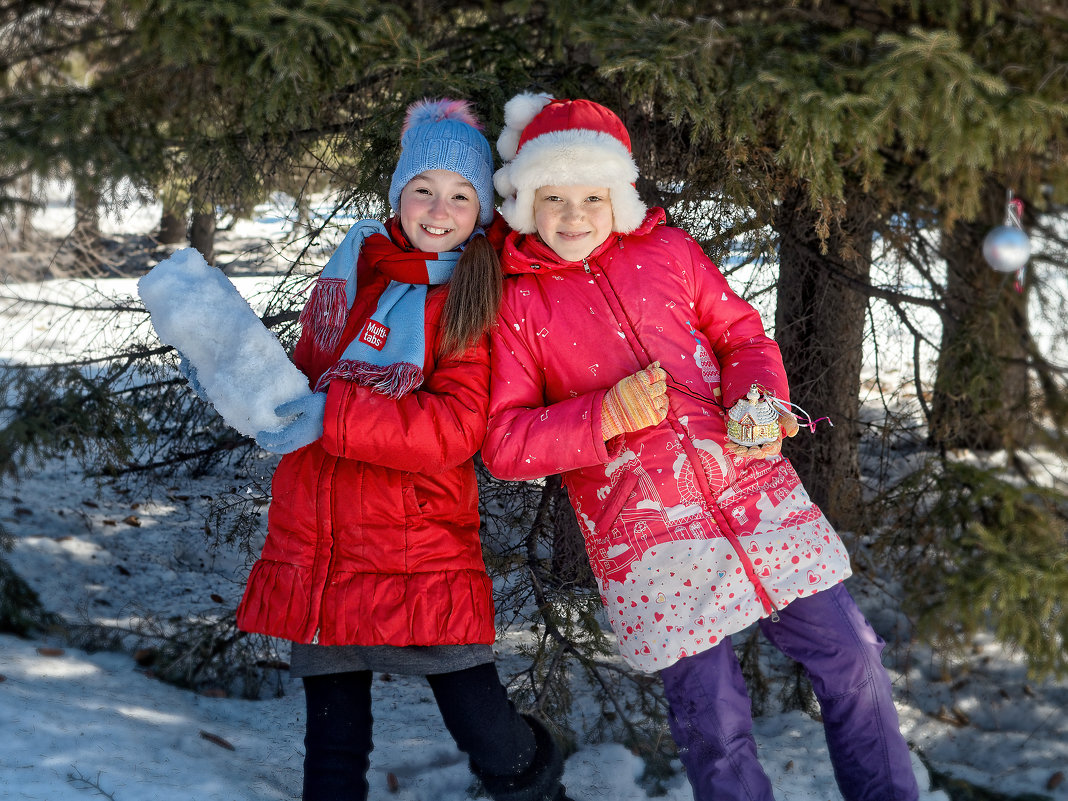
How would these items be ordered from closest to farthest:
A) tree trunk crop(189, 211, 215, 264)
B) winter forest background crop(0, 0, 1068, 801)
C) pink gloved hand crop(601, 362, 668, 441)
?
1. pink gloved hand crop(601, 362, 668, 441)
2. winter forest background crop(0, 0, 1068, 801)
3. tree trunk crop(189, 211, 215, 264)

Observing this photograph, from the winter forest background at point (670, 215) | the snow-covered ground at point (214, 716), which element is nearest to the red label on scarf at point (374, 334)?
the winter forest background at point (670, 215)

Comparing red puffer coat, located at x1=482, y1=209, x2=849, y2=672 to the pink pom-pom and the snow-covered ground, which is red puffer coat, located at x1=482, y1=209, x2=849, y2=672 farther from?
the snow-covered ground

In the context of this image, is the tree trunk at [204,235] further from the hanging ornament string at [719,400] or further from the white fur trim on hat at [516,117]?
the hanging ornament string at [719,400]

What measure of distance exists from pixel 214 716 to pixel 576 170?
2.59 m

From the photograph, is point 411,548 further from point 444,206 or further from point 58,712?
point 58,712

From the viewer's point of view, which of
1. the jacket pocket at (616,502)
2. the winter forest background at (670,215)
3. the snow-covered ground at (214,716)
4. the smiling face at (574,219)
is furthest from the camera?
the winter forest background at (670,215)

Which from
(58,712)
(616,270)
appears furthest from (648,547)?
(58,712)

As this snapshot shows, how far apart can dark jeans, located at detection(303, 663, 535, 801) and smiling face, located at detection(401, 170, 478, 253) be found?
1266 mm

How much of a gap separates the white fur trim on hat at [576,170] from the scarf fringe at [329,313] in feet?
1.87

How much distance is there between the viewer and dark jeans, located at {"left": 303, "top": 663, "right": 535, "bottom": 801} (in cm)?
237

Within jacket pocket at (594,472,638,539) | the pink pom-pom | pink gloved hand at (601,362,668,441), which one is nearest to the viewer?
pink gloved hand at (601,362,668,441)

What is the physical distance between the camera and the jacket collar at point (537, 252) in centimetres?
251

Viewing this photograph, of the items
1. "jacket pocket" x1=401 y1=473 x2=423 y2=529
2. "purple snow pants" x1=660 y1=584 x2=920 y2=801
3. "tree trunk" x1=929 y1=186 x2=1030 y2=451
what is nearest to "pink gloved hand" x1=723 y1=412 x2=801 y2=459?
"purple snow pants" x1=660 y1=584 x2=920 y2=801

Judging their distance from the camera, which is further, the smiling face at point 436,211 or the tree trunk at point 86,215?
the tree trunk at point 86,215
